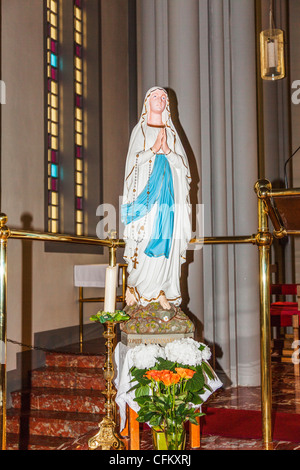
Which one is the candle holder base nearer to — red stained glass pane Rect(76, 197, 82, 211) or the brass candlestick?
the brass candlestick

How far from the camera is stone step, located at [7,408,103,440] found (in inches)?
211

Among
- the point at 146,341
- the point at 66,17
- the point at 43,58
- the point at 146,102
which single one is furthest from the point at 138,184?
the point at 66,17

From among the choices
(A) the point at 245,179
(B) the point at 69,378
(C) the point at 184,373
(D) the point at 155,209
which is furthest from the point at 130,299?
(A) the point at 245,179

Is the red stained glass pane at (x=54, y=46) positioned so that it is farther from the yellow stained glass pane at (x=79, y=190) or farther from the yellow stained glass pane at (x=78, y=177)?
the yellow stained glass pane at (x=79, y=190)

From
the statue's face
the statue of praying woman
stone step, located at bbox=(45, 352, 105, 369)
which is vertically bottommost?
stone step, located at bbox=(45, 352, 105, 369)

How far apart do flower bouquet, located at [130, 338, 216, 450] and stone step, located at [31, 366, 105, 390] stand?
10.7 feet

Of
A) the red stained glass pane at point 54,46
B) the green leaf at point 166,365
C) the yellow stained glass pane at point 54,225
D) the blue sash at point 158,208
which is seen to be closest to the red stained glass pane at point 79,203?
the yellow stained glass pane at point 54,225

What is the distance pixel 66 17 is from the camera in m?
8.24

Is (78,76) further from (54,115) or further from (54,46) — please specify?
(54,115)

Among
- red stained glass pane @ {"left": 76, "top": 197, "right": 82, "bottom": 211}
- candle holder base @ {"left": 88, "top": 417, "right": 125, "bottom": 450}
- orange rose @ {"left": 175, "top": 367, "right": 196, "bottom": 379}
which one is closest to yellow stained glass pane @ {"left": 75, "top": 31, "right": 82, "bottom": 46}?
red stained glass pane @ {"left": 76, "top": 197, "right": 82, "bottom": 211}

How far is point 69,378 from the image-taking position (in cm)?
626
